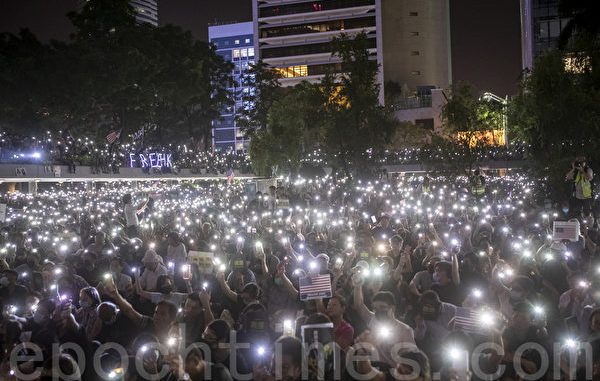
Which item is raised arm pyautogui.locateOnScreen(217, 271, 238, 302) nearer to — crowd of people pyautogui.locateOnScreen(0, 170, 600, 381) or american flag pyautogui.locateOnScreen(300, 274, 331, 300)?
crowd of people pyautogui.locateOnScreen(0, 170, 600, 381)

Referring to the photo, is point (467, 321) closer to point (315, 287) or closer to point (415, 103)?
point (315, 287)

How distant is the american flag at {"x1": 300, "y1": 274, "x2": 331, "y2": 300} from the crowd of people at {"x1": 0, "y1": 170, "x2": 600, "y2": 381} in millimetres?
17

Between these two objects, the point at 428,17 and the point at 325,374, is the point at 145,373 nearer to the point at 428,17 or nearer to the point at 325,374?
the point at 325,374

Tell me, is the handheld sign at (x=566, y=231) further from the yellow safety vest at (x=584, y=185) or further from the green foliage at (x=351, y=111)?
the green foliage at (x=351, y=111)

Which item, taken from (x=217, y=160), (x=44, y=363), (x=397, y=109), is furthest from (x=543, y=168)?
(x=397, y=109)

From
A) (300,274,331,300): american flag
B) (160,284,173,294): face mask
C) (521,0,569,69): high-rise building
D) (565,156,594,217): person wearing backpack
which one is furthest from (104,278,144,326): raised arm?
(521,0,569,69): high-rise building

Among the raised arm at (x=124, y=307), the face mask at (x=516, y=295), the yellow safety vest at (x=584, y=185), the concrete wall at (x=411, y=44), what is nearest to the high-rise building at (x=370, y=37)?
the concrete wall at (x=411, y=44)

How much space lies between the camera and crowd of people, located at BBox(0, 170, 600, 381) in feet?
19.2

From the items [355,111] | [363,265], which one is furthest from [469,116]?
[363,265]

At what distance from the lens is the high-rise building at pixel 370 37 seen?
332 feet

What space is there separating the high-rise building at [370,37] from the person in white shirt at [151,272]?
8272 centimetres

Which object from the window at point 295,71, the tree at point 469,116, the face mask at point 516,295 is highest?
the window at point 295,71

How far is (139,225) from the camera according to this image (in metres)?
17.7

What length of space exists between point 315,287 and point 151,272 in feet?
10.2
